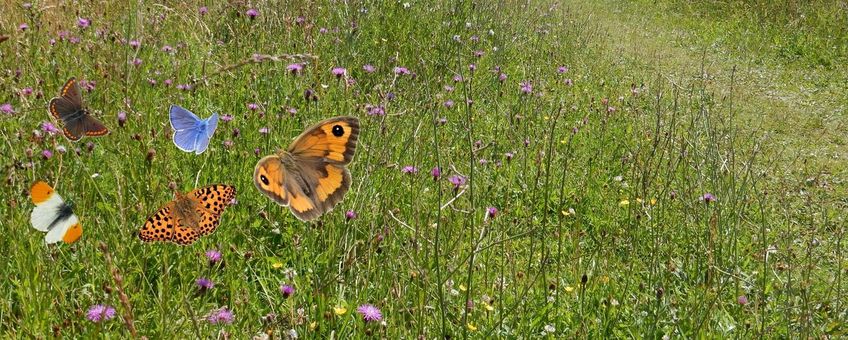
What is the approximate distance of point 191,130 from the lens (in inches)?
96.0

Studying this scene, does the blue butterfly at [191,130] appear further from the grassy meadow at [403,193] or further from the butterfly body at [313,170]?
the butterfly body at [313,170]

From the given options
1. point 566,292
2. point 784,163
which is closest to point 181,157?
point 566,292

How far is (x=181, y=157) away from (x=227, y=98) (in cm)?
83

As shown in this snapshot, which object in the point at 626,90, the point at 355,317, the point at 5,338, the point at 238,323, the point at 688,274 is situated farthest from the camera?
the point at 626,90

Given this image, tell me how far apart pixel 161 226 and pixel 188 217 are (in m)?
0.08

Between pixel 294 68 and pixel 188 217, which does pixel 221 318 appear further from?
pixel 294 68

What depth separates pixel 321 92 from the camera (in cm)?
373

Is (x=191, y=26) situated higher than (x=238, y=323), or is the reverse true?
(x=191, y=26)

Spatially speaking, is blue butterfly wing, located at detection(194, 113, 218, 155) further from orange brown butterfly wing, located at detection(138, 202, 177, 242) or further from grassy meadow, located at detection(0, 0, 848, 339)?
orange brown butterfly wing, located at detection(138, 202, 177, 242)

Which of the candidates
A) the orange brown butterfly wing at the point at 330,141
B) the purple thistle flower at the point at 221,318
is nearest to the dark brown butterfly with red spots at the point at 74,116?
the orange brown butterfly wing at the point at 330,141

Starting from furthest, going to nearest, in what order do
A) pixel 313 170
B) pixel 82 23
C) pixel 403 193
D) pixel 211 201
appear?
1. pixel 82 23
2. pixel 403 193
3. pixel 313 170
4. pixel 211 201

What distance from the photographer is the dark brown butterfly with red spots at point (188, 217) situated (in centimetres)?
183

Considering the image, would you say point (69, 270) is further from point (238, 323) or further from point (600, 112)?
point (600, 112)

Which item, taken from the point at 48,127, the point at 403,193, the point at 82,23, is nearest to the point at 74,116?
the point at 48,127
